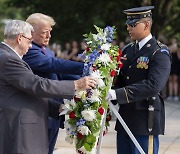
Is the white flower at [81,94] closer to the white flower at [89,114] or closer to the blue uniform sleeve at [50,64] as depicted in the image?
the white flower at [89,114]

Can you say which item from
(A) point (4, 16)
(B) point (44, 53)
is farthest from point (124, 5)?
(A) point (4, 16)

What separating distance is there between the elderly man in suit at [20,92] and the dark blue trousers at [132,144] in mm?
911

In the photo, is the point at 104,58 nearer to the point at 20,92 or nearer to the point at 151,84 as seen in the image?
the point at 151,84

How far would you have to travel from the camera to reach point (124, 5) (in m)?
21.1

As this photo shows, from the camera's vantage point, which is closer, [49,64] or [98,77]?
[98,77]

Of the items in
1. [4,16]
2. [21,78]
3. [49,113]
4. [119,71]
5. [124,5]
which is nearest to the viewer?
[21,78]

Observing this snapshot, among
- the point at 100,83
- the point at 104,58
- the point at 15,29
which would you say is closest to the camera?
the point at 15,29

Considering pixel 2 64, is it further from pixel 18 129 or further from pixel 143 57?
pixel 143 57

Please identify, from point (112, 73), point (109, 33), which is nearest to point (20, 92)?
point (112, 73)

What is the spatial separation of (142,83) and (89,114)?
0.57 m

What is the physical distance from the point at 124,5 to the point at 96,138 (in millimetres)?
16556

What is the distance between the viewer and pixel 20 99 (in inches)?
176

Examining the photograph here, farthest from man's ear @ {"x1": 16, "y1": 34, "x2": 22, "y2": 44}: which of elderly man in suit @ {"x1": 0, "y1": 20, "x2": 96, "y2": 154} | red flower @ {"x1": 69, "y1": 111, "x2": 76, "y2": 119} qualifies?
red flower @ {"x1": 69, "y1": 111, "x2": 76, "y2": 119}

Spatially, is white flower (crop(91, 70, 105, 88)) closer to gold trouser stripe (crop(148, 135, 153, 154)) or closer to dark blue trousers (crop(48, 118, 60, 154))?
gold trouser stripe (crop(148, 135, 153, 154))
